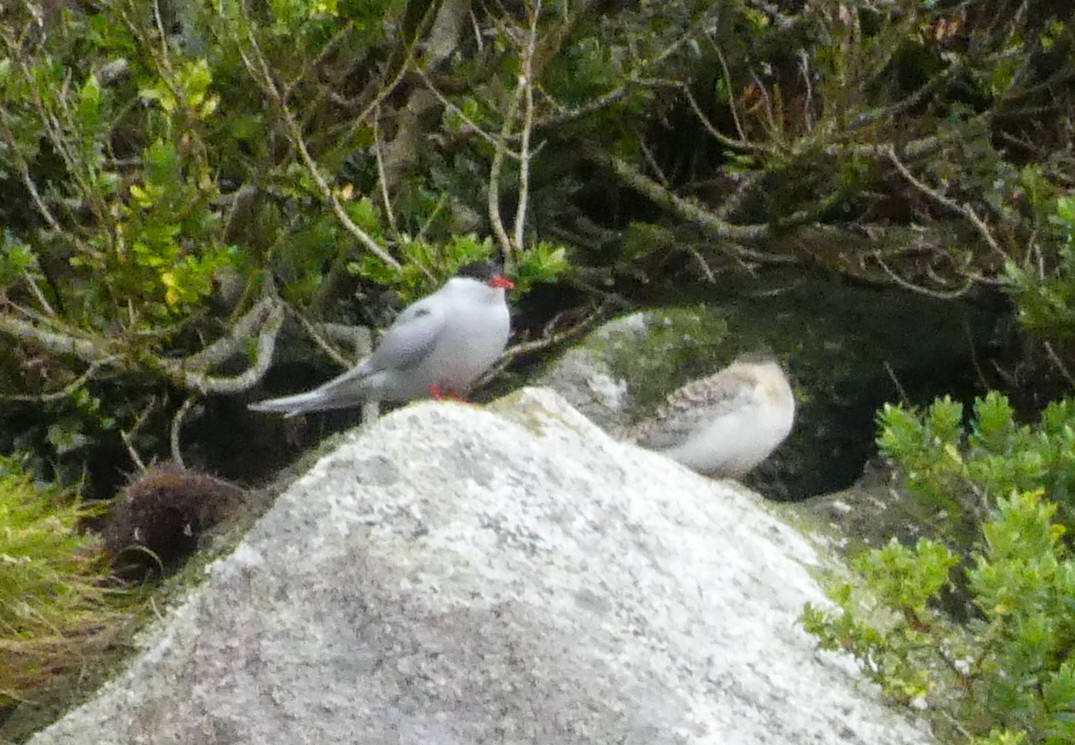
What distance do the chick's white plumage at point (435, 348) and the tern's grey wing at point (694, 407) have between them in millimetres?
498

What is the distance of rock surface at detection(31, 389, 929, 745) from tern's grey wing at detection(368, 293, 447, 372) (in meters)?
0.85

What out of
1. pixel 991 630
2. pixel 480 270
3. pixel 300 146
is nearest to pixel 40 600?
pixel 300 146

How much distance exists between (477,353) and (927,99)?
192cm

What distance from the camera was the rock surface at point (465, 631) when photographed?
2219mm

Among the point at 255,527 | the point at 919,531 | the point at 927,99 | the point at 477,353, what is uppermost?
the point at 927,99

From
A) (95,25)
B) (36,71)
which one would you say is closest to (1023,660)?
(36,71)

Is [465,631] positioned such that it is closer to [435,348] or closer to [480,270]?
[435,348]

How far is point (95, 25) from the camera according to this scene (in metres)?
3.70

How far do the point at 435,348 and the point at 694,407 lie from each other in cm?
75

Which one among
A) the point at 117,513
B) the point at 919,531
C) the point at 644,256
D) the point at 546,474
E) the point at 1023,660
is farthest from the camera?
the point at 644,256

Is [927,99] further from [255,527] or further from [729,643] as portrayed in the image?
[255,527]

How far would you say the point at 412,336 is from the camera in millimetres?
3566

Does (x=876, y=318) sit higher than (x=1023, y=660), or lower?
lower

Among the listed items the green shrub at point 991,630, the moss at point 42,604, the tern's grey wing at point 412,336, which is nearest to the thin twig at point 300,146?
the tern's grey wing at point 412,336
